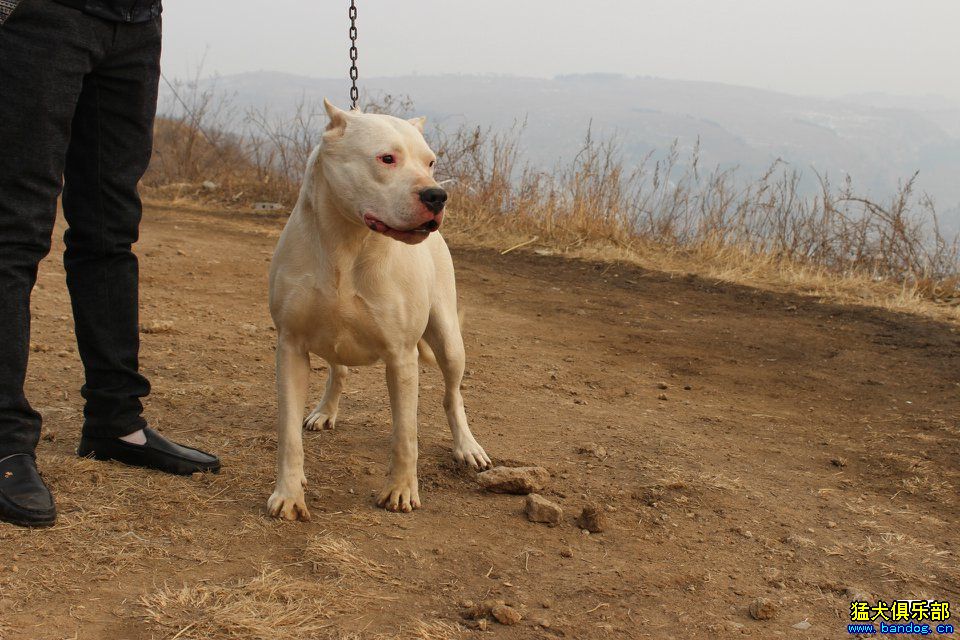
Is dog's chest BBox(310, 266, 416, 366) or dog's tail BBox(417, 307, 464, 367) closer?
dog's chest BBox(310, 266, 416, 366)

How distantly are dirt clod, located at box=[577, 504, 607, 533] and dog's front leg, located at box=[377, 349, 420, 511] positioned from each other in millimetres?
542

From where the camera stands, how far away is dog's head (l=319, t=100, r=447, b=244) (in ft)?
7.82

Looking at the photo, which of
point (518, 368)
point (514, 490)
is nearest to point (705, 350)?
point (518, 368)

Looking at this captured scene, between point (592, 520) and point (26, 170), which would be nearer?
point (26, 170)

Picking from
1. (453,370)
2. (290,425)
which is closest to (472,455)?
(453,370)

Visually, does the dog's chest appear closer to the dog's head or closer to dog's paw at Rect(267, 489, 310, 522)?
the dog's head

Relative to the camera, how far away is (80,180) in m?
2.68

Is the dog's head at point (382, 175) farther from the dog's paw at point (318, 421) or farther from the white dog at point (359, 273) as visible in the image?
the dog's paw at point (318, 421)

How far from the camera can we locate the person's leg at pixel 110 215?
262 cm

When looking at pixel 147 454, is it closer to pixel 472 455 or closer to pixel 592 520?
pixel 472 455

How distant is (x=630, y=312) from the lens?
254 inches

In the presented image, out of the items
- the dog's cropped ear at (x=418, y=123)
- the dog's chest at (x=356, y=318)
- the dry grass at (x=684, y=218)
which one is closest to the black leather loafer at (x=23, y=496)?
the dog's chest at (x=356, y=318)

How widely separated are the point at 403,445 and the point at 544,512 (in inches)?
19.9

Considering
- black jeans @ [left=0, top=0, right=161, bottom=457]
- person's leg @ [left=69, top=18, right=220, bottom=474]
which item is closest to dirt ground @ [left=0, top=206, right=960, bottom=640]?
person's leg @ [left=69, top=18, right=220, bottom=474]
